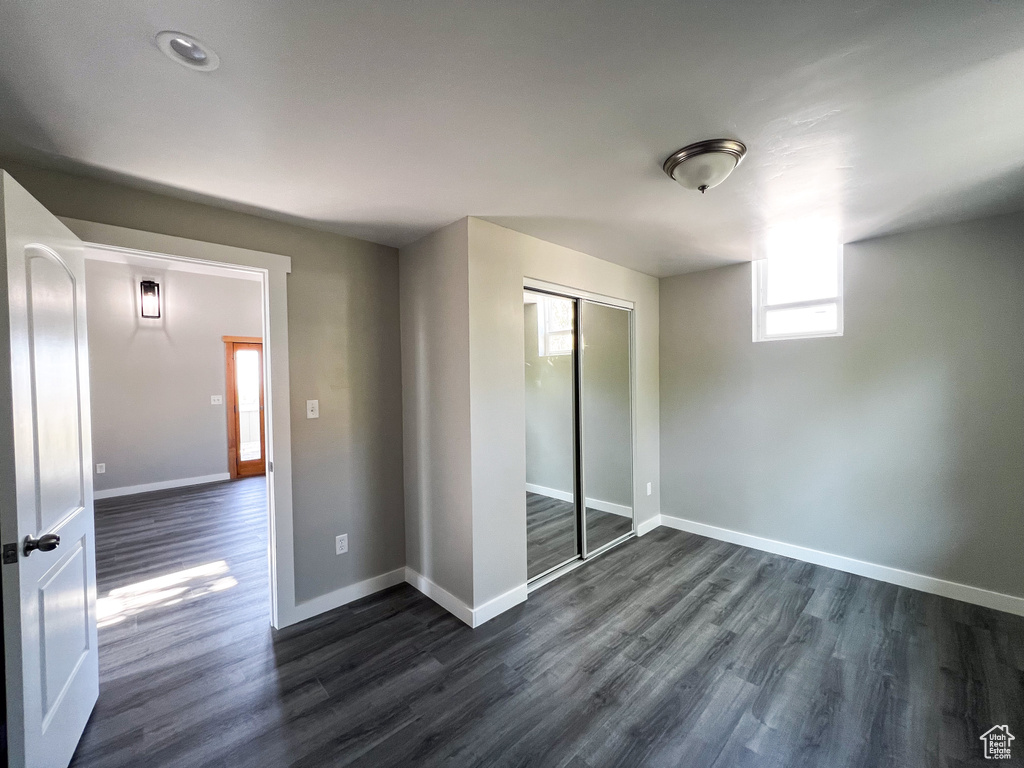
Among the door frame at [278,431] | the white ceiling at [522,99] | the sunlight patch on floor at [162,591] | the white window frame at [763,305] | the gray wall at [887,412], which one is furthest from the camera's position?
the white window frame at [763,305]

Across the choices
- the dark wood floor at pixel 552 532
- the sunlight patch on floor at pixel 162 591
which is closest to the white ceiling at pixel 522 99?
the dark wood floor at pixel 552 532

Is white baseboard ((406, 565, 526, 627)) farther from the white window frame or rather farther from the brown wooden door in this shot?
the brown wooden door

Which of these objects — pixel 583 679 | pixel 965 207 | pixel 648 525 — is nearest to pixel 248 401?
pixel 648 525

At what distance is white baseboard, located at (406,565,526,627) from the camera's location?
248 centimetres

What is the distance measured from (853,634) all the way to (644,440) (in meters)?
1.94

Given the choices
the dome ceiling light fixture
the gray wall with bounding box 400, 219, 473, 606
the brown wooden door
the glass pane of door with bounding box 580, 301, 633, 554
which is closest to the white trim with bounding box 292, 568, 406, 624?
the gray wall with bounding box 400, 219, 473, 606

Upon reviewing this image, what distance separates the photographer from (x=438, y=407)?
2.70 metres

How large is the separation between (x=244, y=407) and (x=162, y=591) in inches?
156

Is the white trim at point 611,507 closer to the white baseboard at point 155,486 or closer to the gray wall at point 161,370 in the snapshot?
the gray wall at point 161,370

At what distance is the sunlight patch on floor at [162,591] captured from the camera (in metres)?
2.67

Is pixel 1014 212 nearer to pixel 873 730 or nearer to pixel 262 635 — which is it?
pixel 873 730

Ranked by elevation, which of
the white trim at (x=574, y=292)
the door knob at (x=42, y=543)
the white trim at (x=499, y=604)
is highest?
the white trim at (x=574, y=292)

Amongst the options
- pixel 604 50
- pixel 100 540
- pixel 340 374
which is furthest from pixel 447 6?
pixel 100 540

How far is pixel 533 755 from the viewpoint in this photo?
1.63 metres
